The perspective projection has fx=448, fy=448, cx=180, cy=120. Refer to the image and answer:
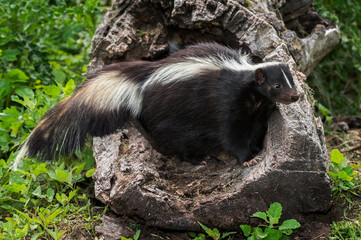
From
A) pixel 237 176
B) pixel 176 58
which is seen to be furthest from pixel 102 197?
pixel 176 58

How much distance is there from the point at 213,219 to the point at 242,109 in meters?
1.02

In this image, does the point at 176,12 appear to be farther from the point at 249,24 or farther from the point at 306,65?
the point at 306,65

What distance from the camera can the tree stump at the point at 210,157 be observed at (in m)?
3.38

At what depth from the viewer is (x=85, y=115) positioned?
4059 millimetres

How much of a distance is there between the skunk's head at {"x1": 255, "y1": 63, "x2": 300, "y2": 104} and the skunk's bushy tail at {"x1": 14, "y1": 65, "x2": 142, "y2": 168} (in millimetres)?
1107

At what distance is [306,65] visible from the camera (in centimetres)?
487

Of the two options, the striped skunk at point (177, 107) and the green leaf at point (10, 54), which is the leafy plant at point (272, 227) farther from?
the green leaf at point (10, 54)

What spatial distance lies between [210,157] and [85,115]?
121cm

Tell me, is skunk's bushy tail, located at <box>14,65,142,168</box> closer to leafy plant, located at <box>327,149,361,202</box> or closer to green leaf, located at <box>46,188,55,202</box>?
green leaf, located at <box>46,188,55,202</box>

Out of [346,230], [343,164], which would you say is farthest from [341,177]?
[346,230]

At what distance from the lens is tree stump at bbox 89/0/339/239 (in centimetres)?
338

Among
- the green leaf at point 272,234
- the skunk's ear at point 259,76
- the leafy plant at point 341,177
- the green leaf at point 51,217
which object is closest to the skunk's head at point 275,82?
the skunk's ear at point 259,76

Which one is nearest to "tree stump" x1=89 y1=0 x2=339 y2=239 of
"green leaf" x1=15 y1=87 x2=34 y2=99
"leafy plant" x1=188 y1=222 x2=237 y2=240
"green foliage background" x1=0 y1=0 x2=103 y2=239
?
"leafy plant" x1=188 y1=222 x2=237 y2=240

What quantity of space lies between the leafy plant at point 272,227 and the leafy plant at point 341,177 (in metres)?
0.57
